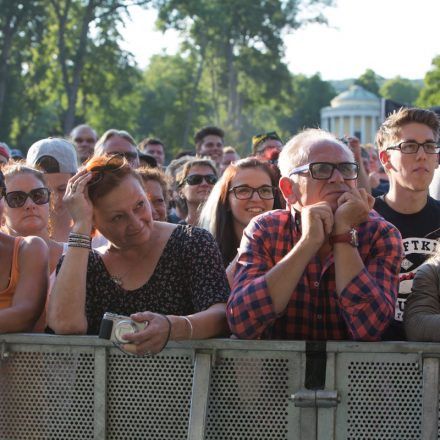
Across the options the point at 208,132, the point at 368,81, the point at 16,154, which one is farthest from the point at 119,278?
the point at 368,81

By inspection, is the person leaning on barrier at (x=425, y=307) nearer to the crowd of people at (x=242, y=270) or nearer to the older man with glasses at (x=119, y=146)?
the crowd of people at (x=242, y=270)

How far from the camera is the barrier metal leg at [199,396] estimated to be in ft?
10.8

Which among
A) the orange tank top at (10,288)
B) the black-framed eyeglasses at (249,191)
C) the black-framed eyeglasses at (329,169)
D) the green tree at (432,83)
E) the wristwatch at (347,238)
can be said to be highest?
the green tree at (432,83)

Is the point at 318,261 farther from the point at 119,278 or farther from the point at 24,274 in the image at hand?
the point at 24,274

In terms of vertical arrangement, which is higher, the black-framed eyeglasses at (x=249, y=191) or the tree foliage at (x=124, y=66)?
the tree foliage at (x=124, y=66)

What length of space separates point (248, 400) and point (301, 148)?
1137mm

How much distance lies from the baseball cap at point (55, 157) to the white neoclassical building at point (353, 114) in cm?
9868

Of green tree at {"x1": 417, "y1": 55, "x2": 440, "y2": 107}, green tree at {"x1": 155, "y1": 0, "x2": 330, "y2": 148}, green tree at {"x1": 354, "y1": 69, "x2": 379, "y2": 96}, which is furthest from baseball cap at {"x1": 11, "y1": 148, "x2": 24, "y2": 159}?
green tree at {"x1": 354, "y1": 69, "x2": 379, "y2": 96}

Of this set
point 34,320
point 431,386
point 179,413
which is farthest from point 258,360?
point 34,320

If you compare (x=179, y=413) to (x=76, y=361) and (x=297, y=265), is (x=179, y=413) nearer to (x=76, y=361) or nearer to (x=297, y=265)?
(x=76, y=361)

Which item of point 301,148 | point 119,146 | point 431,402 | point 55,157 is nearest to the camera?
point 431,402

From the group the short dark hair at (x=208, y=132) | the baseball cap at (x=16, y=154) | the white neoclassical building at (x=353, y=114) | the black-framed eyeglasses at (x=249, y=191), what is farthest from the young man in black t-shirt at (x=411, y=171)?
the white neoclassical building at (x=353, y=114)

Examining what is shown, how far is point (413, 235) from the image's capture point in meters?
5.13

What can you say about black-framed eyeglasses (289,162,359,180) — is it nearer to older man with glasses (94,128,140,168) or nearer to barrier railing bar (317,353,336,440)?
barrier railing bar (317,353,336,440)
